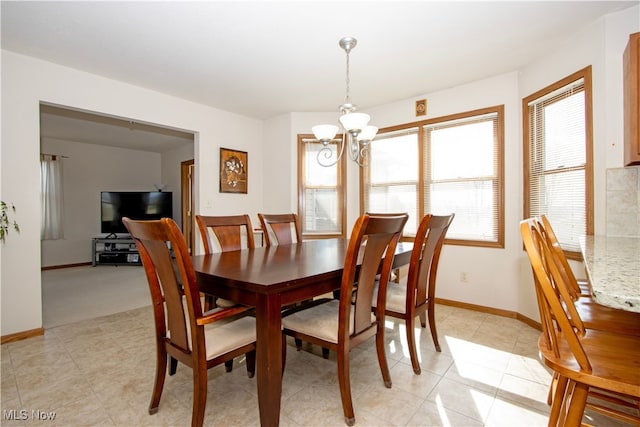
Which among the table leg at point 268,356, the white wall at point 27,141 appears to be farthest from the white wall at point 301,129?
the table leg at point 268,356

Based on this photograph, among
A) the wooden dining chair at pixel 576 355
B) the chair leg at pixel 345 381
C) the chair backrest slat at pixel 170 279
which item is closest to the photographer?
the wooden dining chair at pixel 576 355

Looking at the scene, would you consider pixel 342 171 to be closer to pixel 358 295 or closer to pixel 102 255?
pixel 358 295

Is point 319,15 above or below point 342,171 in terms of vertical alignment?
above

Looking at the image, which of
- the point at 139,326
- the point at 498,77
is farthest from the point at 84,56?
the point at 498,77

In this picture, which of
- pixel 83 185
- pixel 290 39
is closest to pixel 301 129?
pixel 290 39

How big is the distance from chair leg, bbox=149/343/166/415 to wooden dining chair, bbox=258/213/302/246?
4.14 ft

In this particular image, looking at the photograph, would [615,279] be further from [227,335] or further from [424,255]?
[227,335]

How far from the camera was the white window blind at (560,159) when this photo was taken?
2.40 metres

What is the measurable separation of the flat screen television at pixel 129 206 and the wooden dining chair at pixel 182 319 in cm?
555

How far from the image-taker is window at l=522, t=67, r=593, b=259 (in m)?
2.34

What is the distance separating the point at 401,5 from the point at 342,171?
7.87 ft

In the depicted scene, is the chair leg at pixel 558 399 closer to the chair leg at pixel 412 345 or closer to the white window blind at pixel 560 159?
the chair leg at pixel 412 345

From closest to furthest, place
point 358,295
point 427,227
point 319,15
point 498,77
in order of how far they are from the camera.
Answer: point 358,295, point 427,227, point 319,15, point 498,77

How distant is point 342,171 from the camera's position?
4273 millimetres
